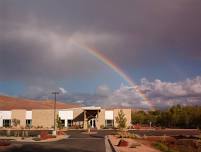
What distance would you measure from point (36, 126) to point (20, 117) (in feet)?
20.5

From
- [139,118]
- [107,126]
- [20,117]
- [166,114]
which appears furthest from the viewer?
[139,118]

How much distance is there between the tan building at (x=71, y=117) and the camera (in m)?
101

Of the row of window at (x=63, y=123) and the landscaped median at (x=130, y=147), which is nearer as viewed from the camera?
the landscaped median at (x=130, y=147)

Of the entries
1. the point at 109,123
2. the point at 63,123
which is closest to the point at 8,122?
the point at 63,123

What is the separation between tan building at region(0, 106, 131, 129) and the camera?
332ft

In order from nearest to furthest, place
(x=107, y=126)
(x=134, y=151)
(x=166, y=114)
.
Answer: (x=134, y=151), (x=107, y=126), (x=166, y=114)

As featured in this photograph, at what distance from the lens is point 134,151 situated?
31.9m

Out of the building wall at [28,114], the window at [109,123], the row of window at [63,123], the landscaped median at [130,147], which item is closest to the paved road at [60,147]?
the landscaped median at [130,147]

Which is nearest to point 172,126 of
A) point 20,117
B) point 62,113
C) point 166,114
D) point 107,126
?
point 166,114

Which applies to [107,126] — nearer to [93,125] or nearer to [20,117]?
[93,125]

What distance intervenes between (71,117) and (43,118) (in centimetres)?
762

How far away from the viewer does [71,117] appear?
10412 centimetres

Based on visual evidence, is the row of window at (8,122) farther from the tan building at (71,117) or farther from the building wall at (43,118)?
the building wall at (43,118)

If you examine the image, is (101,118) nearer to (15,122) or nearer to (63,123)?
(63,123)
